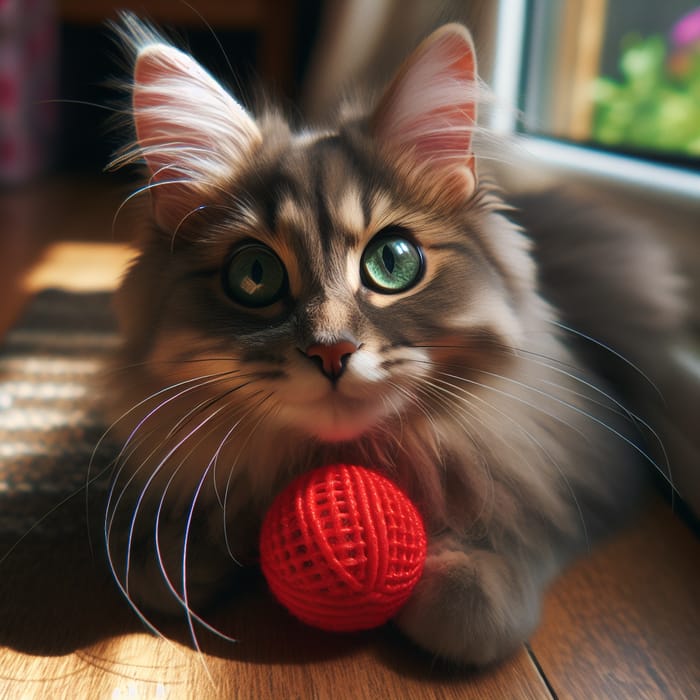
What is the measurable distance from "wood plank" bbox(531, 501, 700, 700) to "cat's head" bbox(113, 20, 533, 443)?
0.91 ft

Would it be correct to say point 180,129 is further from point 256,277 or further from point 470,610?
point 470,610

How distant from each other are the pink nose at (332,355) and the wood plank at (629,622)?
0.37m

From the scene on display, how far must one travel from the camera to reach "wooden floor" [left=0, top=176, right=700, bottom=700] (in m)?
0.74

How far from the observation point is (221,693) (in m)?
0.73

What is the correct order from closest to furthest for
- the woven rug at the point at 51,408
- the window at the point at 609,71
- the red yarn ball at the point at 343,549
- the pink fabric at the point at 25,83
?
1. the red yarn ball at the point at 343,549
2. the woven rug at the point at 51,408
3. the window at the point at 609,71
4. the pink fabric at the point at 25,83

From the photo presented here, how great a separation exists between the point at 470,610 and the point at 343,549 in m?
0.15

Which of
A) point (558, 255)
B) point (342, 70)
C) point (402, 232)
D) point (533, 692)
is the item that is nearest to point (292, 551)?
point (533, 692)

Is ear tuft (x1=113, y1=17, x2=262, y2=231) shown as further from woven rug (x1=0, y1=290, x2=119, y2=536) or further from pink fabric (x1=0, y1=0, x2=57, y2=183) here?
pink fabric (x1=0, y1=0, x2=57, y2=183)

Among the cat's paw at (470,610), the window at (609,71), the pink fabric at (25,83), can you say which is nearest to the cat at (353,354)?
the cat's paw at (470,610)

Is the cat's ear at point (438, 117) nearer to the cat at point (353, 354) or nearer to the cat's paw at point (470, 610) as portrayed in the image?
the cat at point (353, 354)

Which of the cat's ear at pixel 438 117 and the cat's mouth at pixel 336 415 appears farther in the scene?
the cat's ear at pixel 438 117

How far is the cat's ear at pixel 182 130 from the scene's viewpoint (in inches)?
35.7

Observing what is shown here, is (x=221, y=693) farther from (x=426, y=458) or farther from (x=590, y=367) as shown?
(x=590, y=367)

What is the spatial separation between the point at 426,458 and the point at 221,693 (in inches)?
13.3
